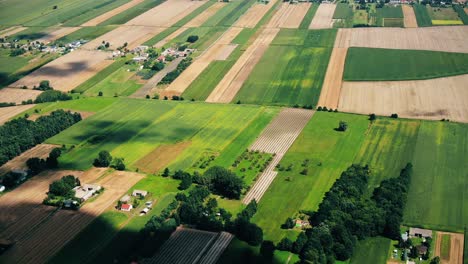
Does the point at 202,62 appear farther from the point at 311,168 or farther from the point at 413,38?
the point at 311,168

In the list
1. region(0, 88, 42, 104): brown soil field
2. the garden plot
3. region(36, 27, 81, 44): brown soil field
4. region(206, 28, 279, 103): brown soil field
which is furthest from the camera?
region(36, 27, 81, 44): brown soil field

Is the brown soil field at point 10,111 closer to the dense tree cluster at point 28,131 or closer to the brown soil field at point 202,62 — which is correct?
the dense tree cluster at point 28,131

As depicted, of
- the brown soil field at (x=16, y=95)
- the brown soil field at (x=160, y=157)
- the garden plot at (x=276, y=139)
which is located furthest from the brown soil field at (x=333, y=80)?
the brown soil field at (x=16, y=95)

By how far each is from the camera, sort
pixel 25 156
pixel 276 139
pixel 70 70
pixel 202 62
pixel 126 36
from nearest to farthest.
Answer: pixel 25 156 < pixel 276 139 < pixel 202 62 < pixel 70 70 < pixel 126 36

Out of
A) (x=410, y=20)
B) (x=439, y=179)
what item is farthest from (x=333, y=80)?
(x=410, y=20)

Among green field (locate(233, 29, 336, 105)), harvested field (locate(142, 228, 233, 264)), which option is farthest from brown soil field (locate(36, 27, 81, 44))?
harvested field (locate(142, 228, 233, 264))

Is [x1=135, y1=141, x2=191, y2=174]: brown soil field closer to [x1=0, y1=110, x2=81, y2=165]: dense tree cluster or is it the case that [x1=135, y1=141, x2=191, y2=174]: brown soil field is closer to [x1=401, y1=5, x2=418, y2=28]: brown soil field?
[x1=0, y1=110, x2=81, y2=165]: dense tree cluster

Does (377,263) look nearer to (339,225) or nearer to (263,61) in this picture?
(339,225)
